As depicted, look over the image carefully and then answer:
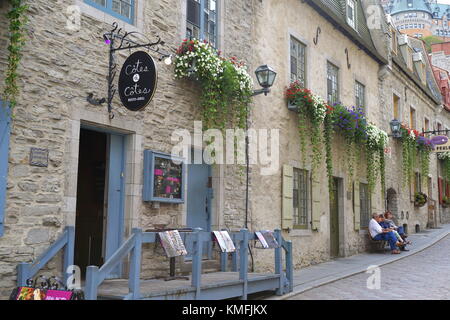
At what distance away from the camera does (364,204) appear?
573 inches

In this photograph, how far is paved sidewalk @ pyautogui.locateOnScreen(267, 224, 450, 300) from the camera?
27.9 ft

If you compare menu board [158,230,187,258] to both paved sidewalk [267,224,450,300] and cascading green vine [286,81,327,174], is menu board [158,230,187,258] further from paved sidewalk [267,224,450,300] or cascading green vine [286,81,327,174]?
cascading green vine [286,81,327,174]

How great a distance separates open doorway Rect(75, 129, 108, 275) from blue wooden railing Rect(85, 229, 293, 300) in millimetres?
1192

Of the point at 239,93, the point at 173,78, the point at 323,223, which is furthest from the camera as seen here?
the point at 323,223

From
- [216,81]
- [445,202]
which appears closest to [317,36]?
[216,81]

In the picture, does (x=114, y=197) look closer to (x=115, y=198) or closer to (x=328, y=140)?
(x=115, y=198)

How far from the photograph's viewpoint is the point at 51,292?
462 centimetres

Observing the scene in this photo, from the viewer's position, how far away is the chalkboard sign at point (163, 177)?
22.6 ft

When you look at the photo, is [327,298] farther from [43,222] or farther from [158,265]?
[43,222]

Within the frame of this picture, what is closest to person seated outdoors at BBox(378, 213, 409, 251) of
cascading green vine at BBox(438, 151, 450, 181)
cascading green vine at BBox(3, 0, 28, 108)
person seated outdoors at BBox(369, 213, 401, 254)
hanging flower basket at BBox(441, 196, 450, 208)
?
person seated outdoors at BBox(369, 213, 401, 254)

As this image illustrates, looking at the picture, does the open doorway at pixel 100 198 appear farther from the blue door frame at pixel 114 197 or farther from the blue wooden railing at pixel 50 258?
the blue wooden railing at pixel 50 258

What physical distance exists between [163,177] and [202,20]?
9.25 ft

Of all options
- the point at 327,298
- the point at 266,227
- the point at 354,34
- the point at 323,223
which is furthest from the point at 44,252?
the point at 354,34

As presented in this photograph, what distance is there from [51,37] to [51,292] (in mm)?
2829
